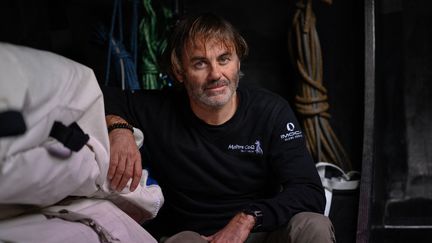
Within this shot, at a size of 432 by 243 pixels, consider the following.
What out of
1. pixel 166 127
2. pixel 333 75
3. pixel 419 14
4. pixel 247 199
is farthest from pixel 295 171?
pixel 419 14

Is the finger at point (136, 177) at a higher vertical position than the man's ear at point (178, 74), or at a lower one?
lower

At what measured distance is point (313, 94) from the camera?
2.18 meters

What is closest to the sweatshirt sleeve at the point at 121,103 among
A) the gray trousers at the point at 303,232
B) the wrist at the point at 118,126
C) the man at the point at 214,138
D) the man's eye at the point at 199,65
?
the man at the point at 214,138

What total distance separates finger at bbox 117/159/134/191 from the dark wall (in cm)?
94

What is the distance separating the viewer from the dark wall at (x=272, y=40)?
2210 mm

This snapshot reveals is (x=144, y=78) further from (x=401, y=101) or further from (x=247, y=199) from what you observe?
(x=401, y=101)

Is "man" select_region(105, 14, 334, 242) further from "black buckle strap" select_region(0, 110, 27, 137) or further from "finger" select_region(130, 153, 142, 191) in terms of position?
"black buckle strap" select_region(0, 110, 27, 137)

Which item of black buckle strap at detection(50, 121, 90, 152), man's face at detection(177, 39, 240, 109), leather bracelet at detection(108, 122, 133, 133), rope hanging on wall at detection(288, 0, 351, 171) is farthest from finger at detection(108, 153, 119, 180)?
rope hanging on wall at detection(288, 0, 351, 171)

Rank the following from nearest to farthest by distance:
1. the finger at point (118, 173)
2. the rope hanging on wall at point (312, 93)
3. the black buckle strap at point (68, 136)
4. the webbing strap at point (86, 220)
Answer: the black buckle strap at point (68, 136), the webbing strap at point (86, 220), the finger at point (118, 173), the rope hanging on wall at point (312, 93)

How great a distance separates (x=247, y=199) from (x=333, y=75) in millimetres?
836

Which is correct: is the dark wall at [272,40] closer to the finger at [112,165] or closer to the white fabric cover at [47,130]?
the finger at [112,165]

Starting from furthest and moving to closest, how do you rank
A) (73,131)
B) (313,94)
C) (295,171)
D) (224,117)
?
1. (313,94)
2. (224,117)
3. (295,171)
4. (73,131)

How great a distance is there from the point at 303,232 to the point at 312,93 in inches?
34.0

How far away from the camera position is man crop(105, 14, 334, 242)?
1.58 meters
